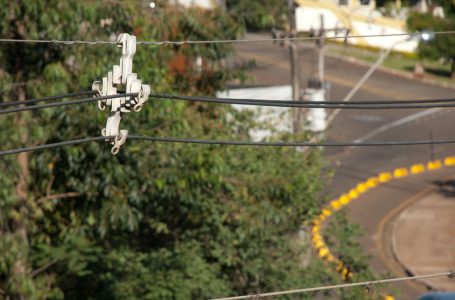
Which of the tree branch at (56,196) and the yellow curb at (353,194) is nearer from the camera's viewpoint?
the tree branch at (56,196)

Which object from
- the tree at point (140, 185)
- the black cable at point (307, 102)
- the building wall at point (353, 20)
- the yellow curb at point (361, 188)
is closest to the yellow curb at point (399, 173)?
the yellow curb at point (361, 188)

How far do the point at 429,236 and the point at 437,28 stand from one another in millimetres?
11502

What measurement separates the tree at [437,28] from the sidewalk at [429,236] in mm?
5842

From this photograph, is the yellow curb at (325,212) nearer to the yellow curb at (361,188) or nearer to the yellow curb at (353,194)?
the yellow curb at (353,194)

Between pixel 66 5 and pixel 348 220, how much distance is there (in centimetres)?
718

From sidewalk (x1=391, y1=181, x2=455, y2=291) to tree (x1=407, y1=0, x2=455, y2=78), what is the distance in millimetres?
5842

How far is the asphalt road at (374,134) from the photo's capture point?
29844 mm

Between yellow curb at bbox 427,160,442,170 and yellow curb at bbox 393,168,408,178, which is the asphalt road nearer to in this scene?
yellow curb at bbox 393,168,408,178

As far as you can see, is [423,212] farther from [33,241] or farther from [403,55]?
[403,55]

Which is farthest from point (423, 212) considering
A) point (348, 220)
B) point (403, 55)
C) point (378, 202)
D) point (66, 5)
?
point (403, 55)

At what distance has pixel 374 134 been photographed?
39812 mm

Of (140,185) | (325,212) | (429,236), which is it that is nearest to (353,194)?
(429,236)

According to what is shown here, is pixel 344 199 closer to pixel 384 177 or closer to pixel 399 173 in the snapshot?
pixel 384 177

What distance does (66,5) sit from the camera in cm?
1394
